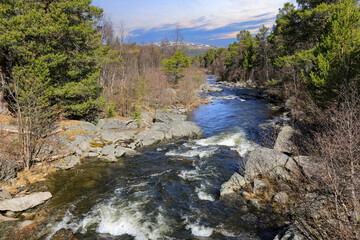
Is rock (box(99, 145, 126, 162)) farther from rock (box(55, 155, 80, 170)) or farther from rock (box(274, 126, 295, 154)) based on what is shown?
rock (box(274, 126, 295, 154))

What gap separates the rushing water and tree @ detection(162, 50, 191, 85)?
105ft

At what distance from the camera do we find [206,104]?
124ft

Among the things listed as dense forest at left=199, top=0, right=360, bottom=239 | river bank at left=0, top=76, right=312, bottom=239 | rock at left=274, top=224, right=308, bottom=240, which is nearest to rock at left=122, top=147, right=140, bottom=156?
river bank at left=0, top=76, right=312, bottom=239

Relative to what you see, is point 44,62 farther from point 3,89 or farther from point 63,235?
point 63,235

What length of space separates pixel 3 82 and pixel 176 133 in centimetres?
1401

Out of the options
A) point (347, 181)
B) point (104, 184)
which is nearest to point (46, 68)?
point (104, 184)

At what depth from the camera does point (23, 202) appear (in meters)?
9.43

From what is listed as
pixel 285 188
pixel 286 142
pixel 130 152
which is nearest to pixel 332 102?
pixel 286 142

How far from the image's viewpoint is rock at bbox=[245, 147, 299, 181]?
11.0 metres

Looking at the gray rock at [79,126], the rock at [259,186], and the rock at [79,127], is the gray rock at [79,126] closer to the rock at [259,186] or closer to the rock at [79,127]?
the rock at [79,127]

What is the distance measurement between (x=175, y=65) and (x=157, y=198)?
135ft

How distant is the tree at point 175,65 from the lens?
46753 millimetres

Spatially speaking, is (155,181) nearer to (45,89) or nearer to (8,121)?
(45,89)

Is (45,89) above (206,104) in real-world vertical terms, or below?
above
